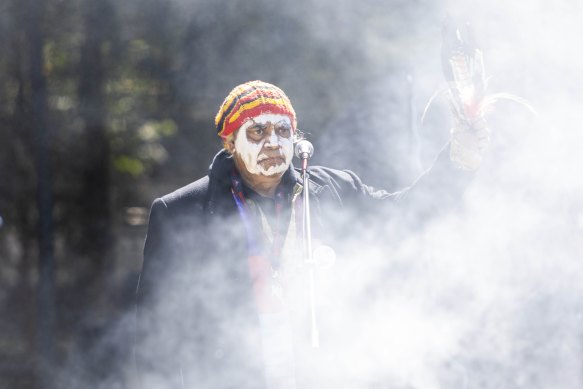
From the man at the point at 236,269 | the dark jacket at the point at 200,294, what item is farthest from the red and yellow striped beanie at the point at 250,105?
the dark jacket at the point at 200,294

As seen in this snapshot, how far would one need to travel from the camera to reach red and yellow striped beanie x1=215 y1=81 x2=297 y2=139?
3.11m

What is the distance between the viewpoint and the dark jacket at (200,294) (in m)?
3.04

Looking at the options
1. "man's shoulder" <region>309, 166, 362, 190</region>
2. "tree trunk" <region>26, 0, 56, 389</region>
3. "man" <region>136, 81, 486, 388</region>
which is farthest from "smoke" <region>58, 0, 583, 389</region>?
"tree trunk" <region>26, 0, 56, 389</region>

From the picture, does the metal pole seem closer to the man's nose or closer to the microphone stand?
the microphone stand

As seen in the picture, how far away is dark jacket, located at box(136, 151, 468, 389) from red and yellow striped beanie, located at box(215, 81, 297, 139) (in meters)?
0.15

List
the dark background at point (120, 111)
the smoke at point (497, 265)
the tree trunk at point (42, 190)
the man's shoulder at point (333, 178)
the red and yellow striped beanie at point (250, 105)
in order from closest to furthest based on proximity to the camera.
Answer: the red and yellow striped beanie at point (250, 105)
the man's shoulder at point (333, 178)
the smoke at point (497, 265)
the dark background at point (120, 111)
the tree trunk at point (42, 190)

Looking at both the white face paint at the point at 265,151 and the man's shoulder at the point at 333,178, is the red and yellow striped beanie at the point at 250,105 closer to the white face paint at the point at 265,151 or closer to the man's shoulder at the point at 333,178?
the white face paint at the point at 265,151

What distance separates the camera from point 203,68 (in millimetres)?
6570

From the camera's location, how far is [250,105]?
311 centimetres

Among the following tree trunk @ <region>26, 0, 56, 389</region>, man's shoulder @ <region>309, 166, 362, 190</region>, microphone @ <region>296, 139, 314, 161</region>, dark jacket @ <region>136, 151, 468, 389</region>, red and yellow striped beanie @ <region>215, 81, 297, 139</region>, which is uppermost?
tree trunk @ <region>26, 0, 56, 389</region>

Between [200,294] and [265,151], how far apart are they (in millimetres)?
561

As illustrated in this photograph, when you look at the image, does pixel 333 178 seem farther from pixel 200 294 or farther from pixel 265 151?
pixel 200 294

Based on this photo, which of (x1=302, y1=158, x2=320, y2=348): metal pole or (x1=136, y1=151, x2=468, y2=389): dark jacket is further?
(x1=136, y1=151, x2=468, y2=389): dark jacket

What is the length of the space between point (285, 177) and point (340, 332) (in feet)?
2.19
